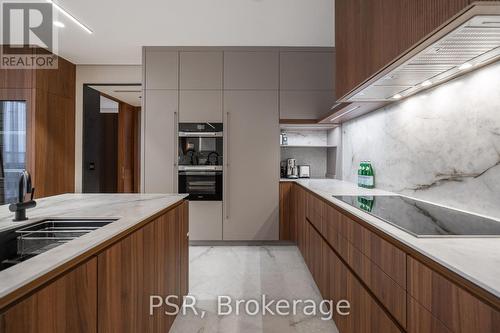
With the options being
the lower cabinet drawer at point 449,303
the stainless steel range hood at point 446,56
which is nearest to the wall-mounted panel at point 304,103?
the stainless steel range hood at point 446,56

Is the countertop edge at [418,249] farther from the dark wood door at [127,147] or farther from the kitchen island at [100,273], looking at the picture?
the dark wood door at [127,147]

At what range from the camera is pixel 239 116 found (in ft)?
12.5

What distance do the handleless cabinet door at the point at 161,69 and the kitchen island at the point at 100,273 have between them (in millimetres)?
2294

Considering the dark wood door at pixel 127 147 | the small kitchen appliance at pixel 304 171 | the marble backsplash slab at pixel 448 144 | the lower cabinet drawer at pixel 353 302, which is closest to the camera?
the lower cabinet drawer at pixel 353 302

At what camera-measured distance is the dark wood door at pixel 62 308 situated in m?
0.64

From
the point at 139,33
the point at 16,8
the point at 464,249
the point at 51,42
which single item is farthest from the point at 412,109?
the point at 51,42

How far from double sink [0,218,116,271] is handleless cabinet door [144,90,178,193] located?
2.46 meters

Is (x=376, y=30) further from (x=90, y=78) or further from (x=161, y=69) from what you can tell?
(x=90, y=78)

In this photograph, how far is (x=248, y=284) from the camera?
264 centimetres

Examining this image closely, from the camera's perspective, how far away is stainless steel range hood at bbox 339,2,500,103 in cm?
97

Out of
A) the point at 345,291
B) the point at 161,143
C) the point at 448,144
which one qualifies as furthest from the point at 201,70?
the point at 345,291

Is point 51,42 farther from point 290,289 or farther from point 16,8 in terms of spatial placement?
point 290,289

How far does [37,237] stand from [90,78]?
160 inches

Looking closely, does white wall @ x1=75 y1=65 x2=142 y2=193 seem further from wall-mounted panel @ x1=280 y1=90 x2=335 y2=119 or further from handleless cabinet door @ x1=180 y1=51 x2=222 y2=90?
wall-mounted panel @ x1=280 y1=90 x2=335 y2=119
